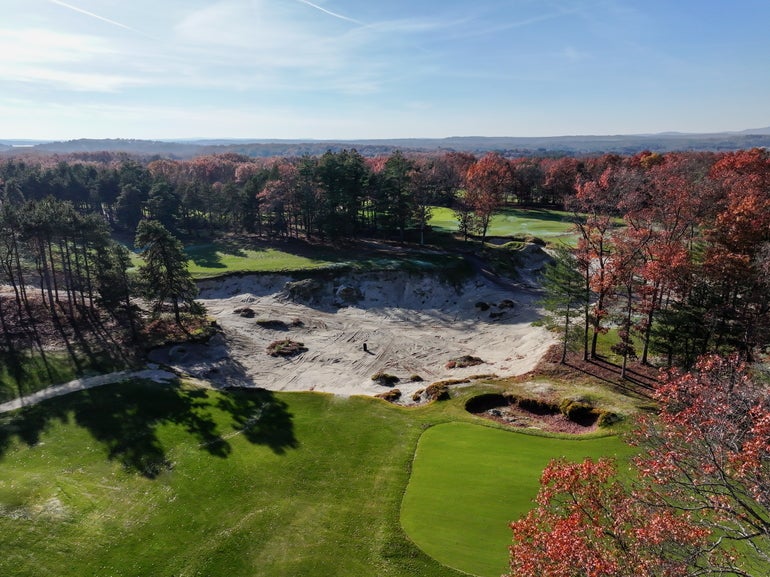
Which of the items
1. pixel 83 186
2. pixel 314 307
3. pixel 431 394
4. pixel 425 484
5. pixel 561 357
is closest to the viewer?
pixel 425 484

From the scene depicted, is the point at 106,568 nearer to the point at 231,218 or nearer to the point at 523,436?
the point at 523,436

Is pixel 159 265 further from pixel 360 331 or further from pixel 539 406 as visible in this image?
pixel 539 406

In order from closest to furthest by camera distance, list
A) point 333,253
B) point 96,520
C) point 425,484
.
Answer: point 96,520 → point 425,484 → point 333,253

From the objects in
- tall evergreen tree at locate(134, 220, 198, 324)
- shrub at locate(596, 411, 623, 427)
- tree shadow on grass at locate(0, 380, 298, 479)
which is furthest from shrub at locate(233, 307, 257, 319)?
shrub at locate(596, 411, 623, 427)

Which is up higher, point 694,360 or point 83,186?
point 83,186

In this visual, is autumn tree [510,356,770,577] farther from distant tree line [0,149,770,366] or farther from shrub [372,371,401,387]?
shrub [372,371,401,387]

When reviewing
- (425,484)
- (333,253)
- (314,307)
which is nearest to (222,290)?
(314,307)

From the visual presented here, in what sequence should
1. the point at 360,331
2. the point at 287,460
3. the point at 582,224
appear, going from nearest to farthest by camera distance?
the point at 287,460
the point at 582,224
the point at 360,331

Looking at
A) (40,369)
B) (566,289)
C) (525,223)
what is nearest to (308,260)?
(40,369)
